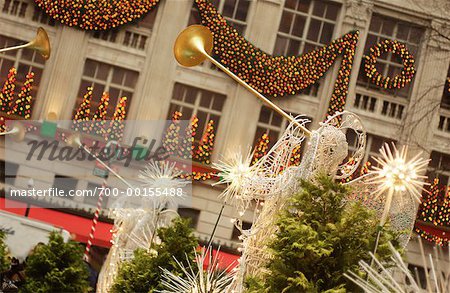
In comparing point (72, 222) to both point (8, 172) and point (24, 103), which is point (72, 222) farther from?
point (24, 103)

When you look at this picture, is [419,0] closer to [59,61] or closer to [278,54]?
[278,54]

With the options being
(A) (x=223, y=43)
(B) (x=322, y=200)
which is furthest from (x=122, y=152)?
(B) (x=322, y=200)

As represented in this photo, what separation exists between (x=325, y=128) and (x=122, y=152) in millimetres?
17733

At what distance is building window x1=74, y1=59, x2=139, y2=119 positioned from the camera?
25.6 meters

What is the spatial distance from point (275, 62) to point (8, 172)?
27.8 feet

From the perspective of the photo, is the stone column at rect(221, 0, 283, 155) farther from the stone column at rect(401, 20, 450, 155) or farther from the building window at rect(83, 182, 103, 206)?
the stone column at rect(401, 20, 450, 155)

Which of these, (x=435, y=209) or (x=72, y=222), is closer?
(x=72, y=222)

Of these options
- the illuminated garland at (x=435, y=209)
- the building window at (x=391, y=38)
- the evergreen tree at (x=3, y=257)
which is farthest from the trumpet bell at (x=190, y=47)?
the building window at (x=391, y=38)

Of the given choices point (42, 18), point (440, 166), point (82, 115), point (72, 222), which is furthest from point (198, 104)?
point (440, 166)

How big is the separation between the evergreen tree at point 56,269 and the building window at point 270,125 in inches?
501

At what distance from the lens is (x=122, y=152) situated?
82.2ft

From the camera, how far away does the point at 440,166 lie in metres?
26.9

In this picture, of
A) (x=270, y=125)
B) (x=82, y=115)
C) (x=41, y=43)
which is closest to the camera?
(x=41, y=43)

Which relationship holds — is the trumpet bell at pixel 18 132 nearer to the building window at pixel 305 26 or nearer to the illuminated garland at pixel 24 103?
the illuminated garland at pixel 24 103
